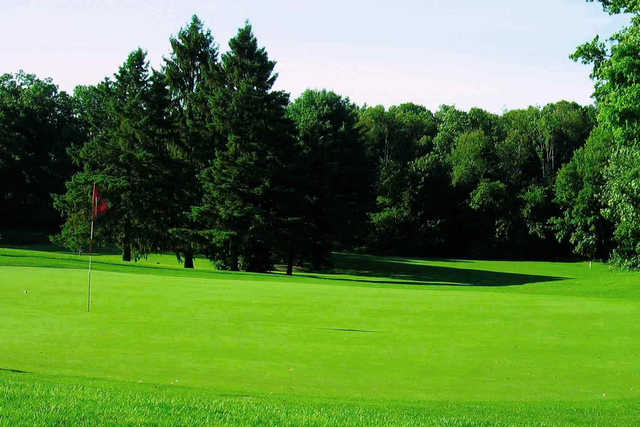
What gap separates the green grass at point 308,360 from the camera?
22.7 feet

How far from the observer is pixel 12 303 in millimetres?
15289

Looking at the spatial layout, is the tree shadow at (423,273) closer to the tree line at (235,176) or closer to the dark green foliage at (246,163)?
the tree line at (235,176)

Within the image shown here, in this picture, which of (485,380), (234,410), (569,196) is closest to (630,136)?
(485,380)

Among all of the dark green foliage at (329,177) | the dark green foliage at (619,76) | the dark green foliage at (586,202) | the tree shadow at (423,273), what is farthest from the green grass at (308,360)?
the dark green foliage at (586,202)

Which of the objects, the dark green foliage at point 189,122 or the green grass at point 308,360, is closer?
the green grass at point 308,360

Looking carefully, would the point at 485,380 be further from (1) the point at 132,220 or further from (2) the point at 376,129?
(2) the point at 376,129

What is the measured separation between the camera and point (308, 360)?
10.0 metres

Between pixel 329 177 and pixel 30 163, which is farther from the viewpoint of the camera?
pixel 30 163

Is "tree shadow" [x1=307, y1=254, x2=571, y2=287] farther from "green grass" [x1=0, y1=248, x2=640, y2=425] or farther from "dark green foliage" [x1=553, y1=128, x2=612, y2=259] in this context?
"green grass" [x1=0, y1=248, x2=640, y2=425]

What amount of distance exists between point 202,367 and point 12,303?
8131 mm

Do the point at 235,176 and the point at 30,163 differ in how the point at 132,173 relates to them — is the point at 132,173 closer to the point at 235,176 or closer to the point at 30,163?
the point at 235,176

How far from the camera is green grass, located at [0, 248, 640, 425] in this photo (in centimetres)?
691

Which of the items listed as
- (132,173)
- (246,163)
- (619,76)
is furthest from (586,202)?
(619,76)

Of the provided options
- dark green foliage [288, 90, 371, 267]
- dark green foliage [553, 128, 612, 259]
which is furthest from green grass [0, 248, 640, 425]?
dark green foliage [553, 128, 612, 259]
